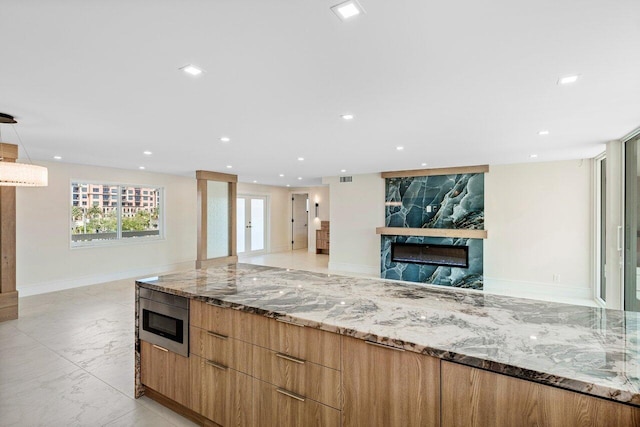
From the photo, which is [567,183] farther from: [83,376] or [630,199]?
[83,376]

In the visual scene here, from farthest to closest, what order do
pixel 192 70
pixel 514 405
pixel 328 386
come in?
pixel 192 70 < pixel 328 386 < pixel 514 405

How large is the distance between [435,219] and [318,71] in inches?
→ 210

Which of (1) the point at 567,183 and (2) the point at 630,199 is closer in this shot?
(2) the point at 630,199

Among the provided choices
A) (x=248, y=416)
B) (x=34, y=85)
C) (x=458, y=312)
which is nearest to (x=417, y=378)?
(x=458, y=312)

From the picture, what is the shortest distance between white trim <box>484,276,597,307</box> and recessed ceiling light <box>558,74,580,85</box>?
13.3 ft

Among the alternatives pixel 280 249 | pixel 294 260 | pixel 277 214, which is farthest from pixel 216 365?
pixel 280 249

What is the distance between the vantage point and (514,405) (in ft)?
3.79

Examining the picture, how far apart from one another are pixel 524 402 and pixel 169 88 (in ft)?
9.40

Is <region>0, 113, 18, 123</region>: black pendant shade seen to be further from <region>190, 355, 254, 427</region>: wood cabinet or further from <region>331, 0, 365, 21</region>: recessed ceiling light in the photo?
<region>331, 0, 365, 21</region>: recessed ceiling light

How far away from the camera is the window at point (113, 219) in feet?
20.9

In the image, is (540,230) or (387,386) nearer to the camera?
(387,386)

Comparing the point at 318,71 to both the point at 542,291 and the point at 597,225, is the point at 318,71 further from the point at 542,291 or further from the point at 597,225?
the point at 542,291

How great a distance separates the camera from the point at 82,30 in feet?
5.42

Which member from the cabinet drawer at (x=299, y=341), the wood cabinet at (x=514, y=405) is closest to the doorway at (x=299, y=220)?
the cabinet drawer at (x=299, y=341)
